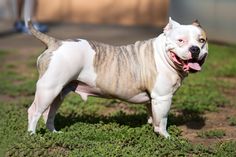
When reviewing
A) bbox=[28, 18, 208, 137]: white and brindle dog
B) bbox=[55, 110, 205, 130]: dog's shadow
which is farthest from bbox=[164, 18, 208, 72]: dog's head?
bbox=[55, 110, 205, 130]: dog's shadow

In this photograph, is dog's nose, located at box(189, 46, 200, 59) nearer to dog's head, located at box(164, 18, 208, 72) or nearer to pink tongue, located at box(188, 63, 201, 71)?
dog's head, located at box(164, 18, 208, 72)

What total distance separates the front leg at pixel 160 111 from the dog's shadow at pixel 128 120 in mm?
631

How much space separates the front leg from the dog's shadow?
0.63m

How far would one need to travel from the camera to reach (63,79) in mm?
5766

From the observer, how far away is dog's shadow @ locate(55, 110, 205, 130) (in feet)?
22.3

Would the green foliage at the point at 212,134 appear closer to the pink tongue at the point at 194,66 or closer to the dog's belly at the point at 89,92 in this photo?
the dog's belly at the point at 89,92

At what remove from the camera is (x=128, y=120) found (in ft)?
22.9

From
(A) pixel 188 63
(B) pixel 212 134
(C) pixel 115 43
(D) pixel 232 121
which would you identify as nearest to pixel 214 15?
→ (C) pixel 115 43

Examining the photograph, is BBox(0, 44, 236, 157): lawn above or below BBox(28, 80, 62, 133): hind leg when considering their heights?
below

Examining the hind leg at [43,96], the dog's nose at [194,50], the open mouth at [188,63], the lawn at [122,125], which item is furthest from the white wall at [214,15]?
the hind leg at [43,96]

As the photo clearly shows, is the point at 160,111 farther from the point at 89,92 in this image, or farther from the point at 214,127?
the point at 214,127

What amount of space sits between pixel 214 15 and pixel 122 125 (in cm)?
717

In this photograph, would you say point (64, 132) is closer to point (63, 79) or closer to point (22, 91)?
point (63, 79)

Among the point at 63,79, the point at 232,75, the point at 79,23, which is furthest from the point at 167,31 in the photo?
the point at 79,23
